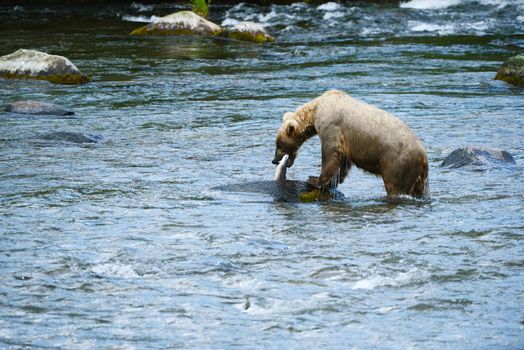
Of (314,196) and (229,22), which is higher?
(229,22)

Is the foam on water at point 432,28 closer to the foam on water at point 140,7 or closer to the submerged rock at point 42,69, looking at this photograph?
the submerged rock at point 42,69

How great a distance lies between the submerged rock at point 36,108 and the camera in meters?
14.2

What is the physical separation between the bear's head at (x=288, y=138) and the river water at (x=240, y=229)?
529 mm

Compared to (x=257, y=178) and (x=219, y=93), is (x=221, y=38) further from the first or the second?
(x=257, y=178)

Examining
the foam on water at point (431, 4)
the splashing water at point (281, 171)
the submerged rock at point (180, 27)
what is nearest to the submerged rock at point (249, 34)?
the submerged rock at point (180, 27)

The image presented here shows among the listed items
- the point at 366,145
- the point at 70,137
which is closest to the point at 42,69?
the point at 70,137

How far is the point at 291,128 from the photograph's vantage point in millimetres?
9508

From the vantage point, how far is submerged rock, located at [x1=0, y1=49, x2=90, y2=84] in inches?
675

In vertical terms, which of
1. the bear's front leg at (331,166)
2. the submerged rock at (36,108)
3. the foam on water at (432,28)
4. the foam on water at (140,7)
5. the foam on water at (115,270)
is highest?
the foam on water at (140,7)

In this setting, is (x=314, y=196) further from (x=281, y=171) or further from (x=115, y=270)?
(x=115, y=270)

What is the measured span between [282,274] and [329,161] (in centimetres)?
249

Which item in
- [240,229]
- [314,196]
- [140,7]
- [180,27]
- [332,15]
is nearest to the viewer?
[240,229]

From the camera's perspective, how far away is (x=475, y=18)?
26.4 metres

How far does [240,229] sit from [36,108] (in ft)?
23.6
